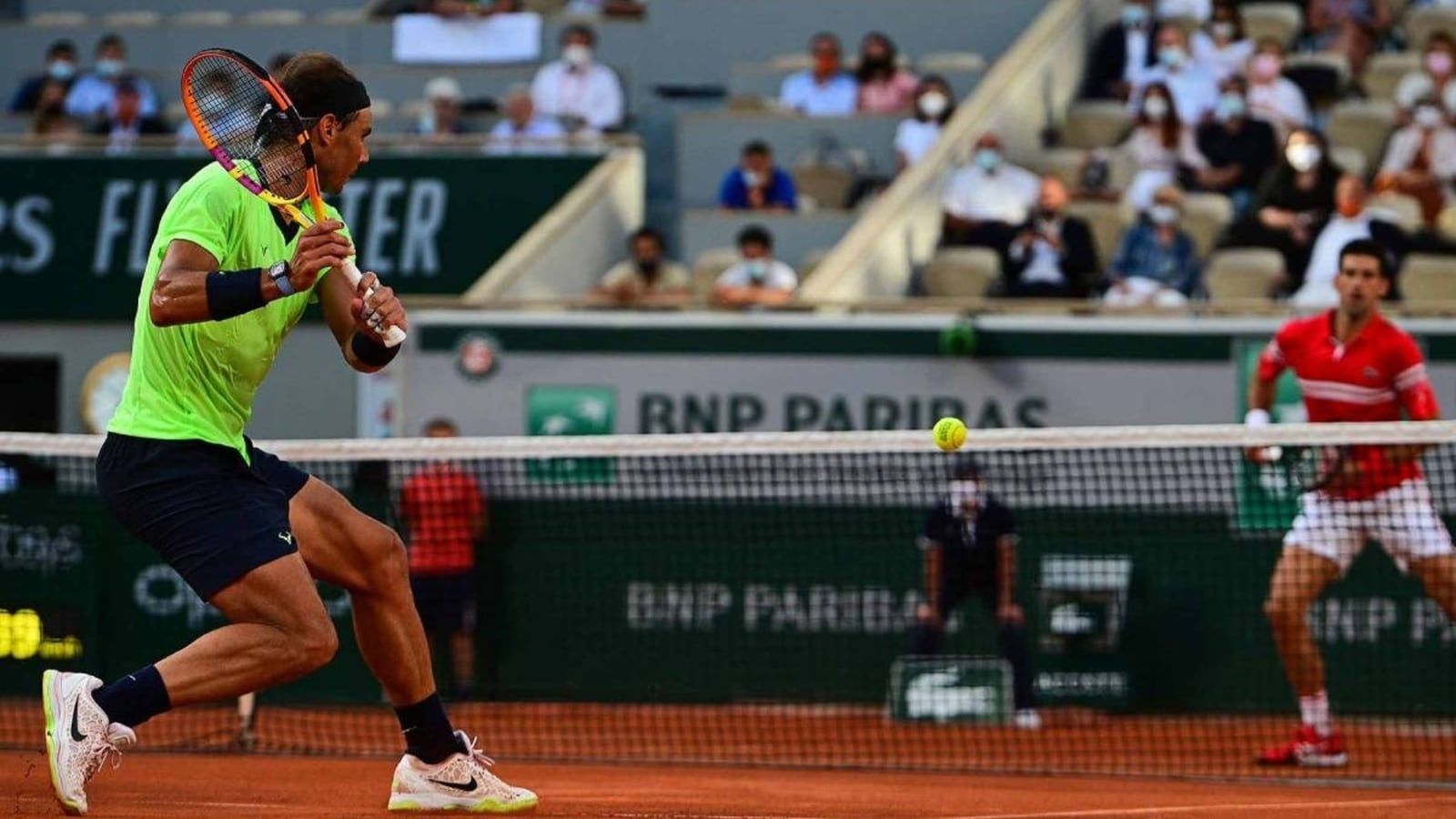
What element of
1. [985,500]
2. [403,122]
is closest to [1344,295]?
[985,500]

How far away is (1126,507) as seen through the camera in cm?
1111

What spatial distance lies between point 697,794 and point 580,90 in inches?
391

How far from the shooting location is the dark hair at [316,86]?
6.16 m

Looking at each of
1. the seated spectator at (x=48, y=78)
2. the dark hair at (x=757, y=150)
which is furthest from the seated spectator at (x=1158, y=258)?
the seated spectator at (x=48, y=78)

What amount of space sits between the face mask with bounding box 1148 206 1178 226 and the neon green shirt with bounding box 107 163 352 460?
28.0 ft

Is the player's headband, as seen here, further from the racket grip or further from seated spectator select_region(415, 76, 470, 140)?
seated spectator select_region(415, 76, 470, 140)

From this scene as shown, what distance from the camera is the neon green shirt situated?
6.08 metres

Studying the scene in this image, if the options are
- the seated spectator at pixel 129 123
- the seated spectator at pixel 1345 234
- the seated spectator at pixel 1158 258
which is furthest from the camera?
the seated spectator at pixel 129 123

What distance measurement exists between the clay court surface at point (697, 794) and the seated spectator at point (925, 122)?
7.51 metres

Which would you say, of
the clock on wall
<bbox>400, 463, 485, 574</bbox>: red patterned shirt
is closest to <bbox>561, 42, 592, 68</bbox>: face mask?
the clock on wall

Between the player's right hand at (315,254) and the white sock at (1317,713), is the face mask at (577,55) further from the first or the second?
the player's right hand at (315,254)

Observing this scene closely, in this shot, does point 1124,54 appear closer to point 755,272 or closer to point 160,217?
point 755,272

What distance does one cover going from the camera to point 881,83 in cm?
1689

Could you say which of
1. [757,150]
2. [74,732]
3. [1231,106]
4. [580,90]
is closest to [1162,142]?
[1231,106]
